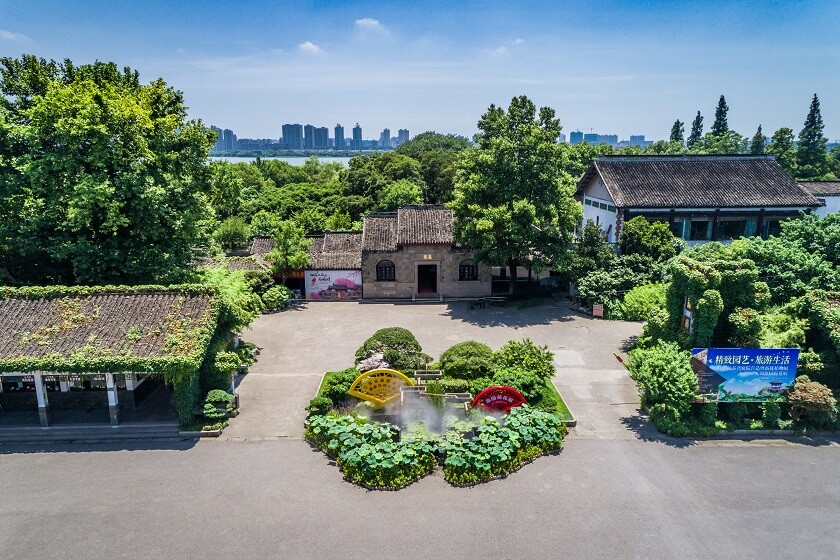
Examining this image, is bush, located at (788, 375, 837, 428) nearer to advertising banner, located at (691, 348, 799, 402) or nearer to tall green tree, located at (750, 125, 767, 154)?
advertising banner, located at (691, 348, 799, 402)

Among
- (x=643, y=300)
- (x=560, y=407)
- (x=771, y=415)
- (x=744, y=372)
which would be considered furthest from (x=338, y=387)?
(x=643, y=300)

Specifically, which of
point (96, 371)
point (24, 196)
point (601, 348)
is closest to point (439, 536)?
point (96, 371)

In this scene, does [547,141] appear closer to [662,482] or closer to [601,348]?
[601,348]

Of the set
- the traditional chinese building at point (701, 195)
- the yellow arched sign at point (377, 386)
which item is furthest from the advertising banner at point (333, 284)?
Result: the traditional chinese building at point (701, 195)

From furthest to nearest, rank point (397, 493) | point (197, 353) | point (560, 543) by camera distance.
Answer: point (197, 353) → point (397, 493) → point (560, 543)

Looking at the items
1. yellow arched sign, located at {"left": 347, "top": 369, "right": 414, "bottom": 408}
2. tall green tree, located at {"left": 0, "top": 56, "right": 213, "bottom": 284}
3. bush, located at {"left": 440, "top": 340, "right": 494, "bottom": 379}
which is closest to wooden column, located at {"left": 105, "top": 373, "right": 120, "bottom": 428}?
tall green tree, located at {"left": 0, "top": 56, "right": 213, "bottom": 284}

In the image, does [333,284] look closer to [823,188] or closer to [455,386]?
[455,386]
